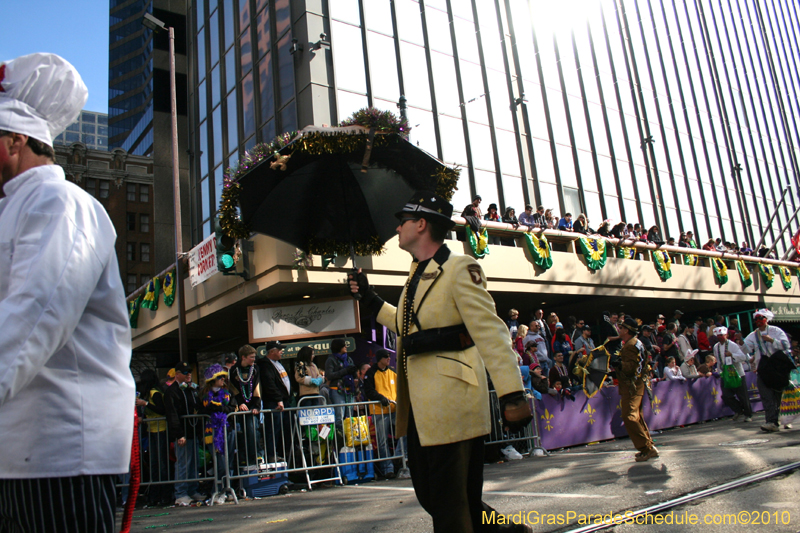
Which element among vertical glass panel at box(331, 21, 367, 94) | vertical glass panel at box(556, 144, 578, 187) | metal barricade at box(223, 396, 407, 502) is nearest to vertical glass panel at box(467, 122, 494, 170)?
vertical glass panel at box(556, 144, 578, 187)

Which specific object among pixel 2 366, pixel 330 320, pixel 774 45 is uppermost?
pixel 774 45

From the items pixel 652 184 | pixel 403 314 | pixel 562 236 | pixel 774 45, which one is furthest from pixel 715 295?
pixel 774 45

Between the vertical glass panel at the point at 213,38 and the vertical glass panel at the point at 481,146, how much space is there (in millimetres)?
10670

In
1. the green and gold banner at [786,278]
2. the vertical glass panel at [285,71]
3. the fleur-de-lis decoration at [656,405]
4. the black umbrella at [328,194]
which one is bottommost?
the fleur-de-lis decoration at [656,405]

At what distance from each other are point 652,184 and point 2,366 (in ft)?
96.4

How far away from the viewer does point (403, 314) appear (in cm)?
327

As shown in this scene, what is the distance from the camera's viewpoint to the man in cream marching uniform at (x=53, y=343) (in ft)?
5.16

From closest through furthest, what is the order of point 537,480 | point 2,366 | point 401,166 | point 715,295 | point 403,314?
1. point 2,366
2. point 403,314
3. point 537,480
4. point 401,166
5. point 715,295

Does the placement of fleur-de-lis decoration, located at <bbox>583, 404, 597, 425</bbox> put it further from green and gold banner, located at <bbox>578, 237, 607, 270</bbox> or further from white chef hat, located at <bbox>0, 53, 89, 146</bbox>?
white chef hat, located at <bbox>0, 53, 89, 146</bbox>

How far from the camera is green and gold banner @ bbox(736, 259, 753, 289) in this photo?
82.6 ft

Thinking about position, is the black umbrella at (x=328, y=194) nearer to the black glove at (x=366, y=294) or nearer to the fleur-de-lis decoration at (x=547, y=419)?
the black glove at (x=366, y=294)

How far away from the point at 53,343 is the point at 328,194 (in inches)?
163

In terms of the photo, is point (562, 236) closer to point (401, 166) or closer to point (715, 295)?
point (715, 295)

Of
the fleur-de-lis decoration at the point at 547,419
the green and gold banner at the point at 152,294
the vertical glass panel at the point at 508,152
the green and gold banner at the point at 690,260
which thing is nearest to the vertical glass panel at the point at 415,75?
the vertical glass panel at the point at 508,152
